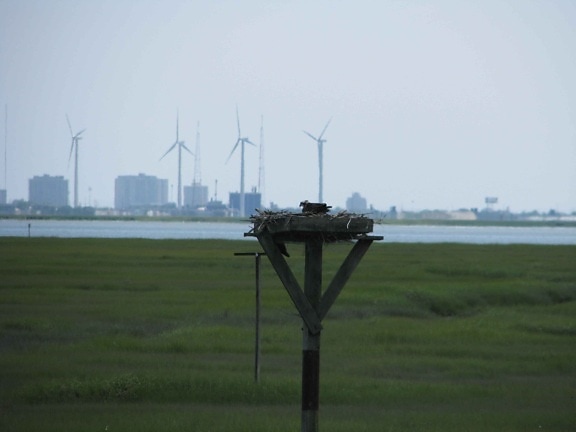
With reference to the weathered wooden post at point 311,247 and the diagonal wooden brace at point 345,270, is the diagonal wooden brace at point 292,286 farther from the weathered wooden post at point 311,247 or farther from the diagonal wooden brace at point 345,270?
the diagonal wooden brace at point 345,270

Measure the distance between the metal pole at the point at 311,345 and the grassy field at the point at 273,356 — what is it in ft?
11.7

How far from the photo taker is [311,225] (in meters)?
15.4

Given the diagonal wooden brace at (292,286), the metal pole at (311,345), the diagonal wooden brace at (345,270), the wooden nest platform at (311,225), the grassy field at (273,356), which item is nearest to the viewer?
the wooden nest platform at (311,225)

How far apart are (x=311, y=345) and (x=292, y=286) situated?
3.11 feet

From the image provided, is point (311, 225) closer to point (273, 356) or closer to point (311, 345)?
point (311, 345)

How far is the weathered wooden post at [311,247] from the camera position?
1540 cm

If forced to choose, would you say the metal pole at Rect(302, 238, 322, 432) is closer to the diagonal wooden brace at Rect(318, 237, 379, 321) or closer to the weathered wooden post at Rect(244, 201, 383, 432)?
the weathered wooden post at Rect(244, 201, 383, 432)

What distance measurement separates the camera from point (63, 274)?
5381 cm

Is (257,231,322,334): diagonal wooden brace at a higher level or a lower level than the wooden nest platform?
lower

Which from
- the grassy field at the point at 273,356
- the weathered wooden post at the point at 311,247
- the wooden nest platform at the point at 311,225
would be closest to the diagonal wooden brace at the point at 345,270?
the weathered wooden post at the point at 311,247

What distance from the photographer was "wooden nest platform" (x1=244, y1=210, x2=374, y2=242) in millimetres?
15367

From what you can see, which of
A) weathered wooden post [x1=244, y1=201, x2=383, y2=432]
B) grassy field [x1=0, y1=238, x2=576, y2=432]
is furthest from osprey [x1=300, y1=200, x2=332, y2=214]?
grassy field [x1=0, y1=238, x2=576, y2=432]

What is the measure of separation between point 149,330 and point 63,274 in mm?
21953

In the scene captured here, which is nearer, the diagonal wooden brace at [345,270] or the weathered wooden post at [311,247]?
the weathered wooden post at [311,247]
